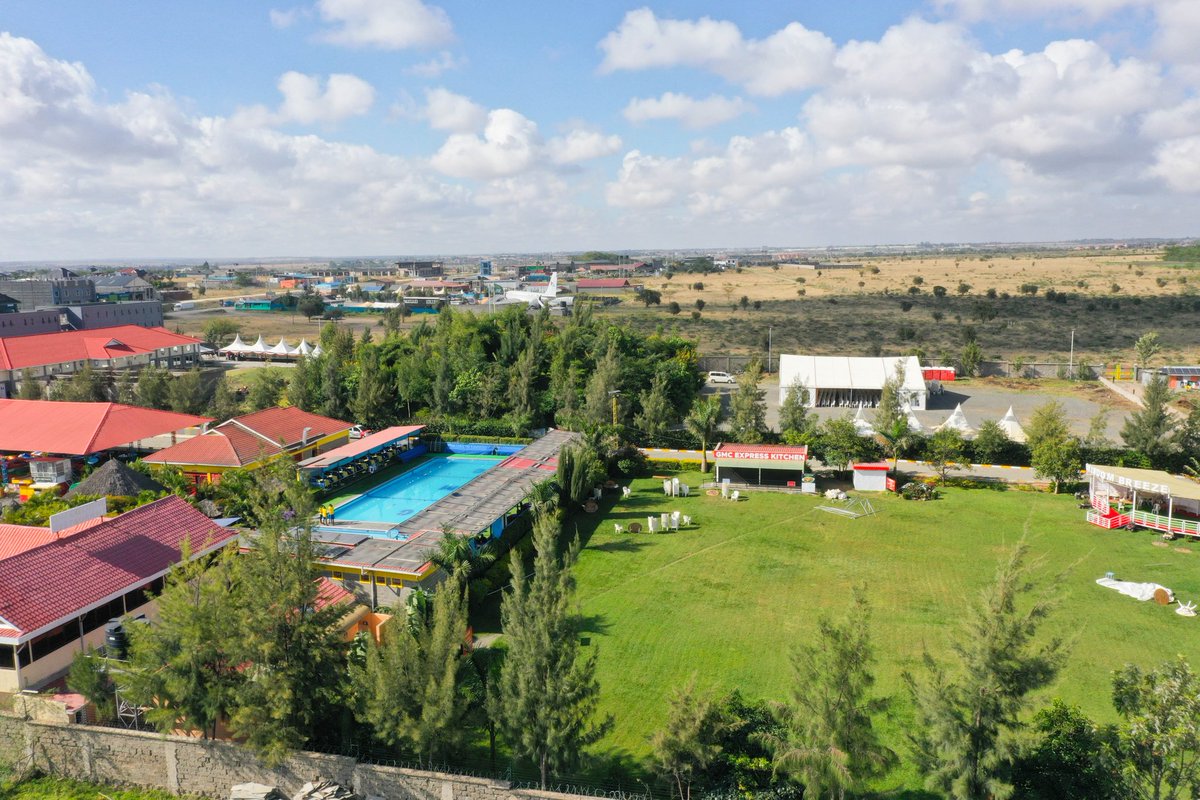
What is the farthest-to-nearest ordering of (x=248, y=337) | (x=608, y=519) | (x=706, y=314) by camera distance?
(x=706, y=314), (x=248, y=337), (x=608, y=519)

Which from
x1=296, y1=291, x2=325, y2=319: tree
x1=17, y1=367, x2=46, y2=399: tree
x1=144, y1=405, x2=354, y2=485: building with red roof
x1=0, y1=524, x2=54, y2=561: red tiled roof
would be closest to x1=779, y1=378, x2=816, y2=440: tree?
x1=144, y1=405, x2=354, y2=485: building with red roof

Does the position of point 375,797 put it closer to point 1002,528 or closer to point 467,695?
point 467,695

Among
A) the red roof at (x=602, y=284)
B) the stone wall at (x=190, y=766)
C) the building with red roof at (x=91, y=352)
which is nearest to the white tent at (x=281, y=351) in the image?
the building with red roof at (x=91, y=352)

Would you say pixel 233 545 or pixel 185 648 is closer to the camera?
pixel 185 648

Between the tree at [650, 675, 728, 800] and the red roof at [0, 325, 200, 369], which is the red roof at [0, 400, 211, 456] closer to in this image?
the red roof at [0, 325, 200, 369]

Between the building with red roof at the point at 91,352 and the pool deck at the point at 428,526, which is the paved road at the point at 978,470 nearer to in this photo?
the pool deck at the point at 428,526

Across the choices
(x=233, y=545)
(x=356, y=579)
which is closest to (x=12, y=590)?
(x=233, y=545)

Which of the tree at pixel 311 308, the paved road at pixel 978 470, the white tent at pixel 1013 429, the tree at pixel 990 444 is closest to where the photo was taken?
the paved road at pixel 978 470
